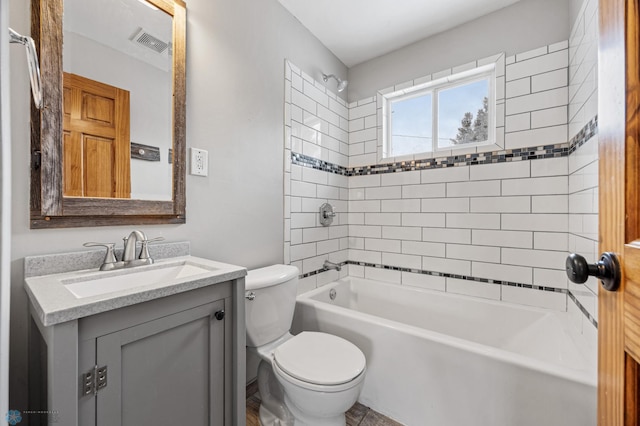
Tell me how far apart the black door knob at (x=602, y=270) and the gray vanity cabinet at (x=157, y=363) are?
1.02 metres

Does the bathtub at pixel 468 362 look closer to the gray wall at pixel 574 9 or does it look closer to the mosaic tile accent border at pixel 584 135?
the mosaic tile accent border at pixel 584 135

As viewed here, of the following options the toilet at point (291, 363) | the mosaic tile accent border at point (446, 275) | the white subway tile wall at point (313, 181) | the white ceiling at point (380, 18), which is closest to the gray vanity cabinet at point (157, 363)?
the toilet at point (291, 363)

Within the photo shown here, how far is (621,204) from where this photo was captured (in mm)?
479

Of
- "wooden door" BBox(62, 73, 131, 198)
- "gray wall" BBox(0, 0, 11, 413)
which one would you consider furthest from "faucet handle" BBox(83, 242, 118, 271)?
"gray wall" BBox(0, 0, 11, 413)

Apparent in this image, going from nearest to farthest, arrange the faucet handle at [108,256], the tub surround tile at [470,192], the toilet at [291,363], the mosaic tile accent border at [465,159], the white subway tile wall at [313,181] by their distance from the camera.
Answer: the faucet handle at [108,256] → the toilet at [291,363] → the mosaic tile accent border at [465,159] → the tub surround tile at [470,192] → the white subway tile wall at [313,181]

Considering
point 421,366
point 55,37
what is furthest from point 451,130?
point 55,37

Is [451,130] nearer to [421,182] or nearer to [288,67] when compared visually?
Answer: [421,182]

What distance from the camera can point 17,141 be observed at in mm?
932

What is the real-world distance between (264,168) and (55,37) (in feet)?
3.49

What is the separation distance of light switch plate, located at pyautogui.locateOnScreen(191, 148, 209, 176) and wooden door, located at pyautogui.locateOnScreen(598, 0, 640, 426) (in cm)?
149

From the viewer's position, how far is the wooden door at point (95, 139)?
1033mm

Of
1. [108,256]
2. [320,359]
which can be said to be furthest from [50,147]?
[320,359]

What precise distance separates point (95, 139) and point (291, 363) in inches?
50.1

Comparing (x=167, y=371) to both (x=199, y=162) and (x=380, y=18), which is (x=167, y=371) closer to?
(x=199, y=162)
